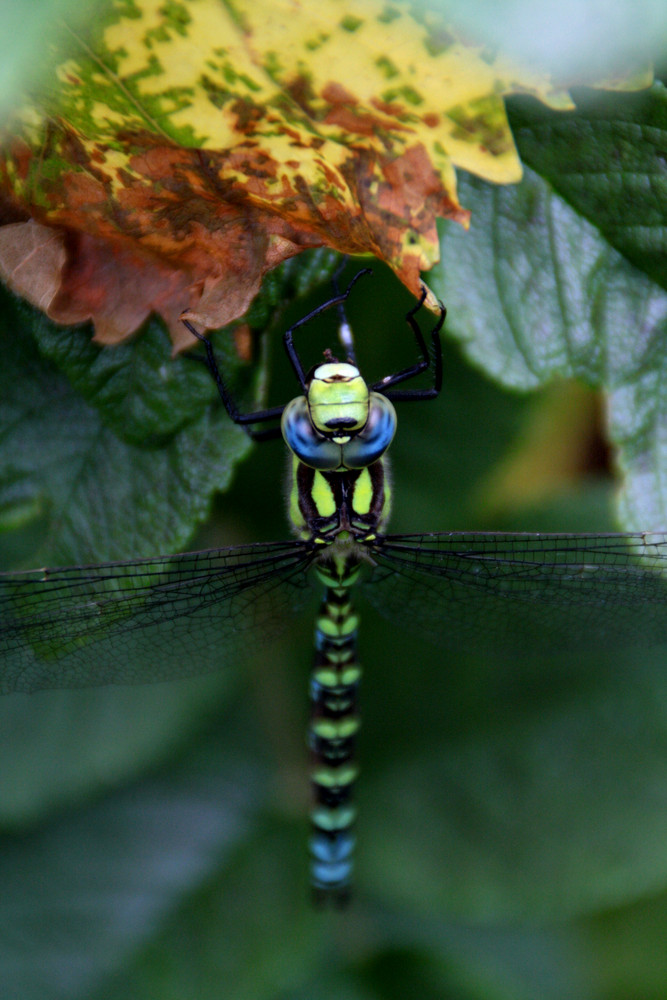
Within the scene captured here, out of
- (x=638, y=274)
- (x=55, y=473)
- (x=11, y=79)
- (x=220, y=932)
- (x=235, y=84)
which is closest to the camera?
(x=11, y=79)

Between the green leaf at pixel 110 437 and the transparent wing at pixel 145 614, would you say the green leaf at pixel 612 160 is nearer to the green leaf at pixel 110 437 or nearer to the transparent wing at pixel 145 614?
the green leaf at pixel 110 437

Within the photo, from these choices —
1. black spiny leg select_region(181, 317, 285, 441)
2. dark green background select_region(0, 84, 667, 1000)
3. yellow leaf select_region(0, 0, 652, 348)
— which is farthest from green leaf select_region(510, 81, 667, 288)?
black spiny leg select_region(181, 317, 285, 441)

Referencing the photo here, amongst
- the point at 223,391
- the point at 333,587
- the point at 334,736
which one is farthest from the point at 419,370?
the point at 334,736

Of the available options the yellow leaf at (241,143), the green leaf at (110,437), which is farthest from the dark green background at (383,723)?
the yellow leaf at (241,143)

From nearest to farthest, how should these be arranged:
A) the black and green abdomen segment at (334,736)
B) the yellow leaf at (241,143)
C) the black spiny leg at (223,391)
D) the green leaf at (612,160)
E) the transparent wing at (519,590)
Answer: the yellow leaf at (241,143) → the green leaf at (612,160) → the black spiny leg at (223,391) → the transparent wing at (519,590) → the black and green abdomen segment at (334,736)

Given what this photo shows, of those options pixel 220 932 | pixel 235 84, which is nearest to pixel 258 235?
pixel 235 84

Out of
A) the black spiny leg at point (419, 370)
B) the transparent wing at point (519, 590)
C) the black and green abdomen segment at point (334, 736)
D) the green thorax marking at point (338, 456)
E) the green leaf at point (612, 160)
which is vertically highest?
the green leaf at point (612, 160)

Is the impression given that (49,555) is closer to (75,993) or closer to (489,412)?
(489,412)
